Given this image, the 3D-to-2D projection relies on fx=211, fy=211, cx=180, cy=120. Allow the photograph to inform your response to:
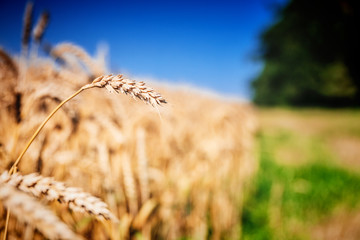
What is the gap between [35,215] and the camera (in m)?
0.32

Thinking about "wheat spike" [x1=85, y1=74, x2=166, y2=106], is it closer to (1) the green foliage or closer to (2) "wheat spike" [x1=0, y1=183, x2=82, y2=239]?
(2) "wheat spike" [x1=0, y1=183, x2=82, y2=239]

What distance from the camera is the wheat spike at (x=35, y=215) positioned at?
312 millimetres

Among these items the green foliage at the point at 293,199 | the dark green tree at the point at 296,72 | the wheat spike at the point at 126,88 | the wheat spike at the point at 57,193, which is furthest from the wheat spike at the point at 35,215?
the dark green tree at the point at 296,72

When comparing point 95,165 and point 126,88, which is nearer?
point 126,88

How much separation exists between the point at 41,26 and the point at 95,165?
77cm

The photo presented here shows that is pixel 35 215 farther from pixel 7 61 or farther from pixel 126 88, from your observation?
pixel 7 61

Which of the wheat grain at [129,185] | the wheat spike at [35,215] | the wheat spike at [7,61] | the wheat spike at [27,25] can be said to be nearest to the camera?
the wheat spike at [35,215]

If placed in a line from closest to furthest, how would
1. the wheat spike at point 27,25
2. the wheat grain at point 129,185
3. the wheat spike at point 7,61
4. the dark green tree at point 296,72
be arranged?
the wheat spike at point 27,25 < the wheat spike at point 7,61 < the wheat grain at point 129,185 < the dark green tree at point 296,72

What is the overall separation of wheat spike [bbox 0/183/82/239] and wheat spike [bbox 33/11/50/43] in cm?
98

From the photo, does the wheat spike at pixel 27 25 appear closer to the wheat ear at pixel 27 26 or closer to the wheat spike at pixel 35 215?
the wheat ear at pixel 27 26

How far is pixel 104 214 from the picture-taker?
436 millimetres

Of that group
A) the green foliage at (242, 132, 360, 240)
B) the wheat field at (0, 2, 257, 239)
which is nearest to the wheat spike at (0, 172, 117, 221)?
the wheat field at (0, 2, 257, 239)

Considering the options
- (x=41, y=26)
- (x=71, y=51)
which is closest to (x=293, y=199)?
(x=71, y=51)

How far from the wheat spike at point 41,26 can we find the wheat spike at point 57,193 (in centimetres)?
86
